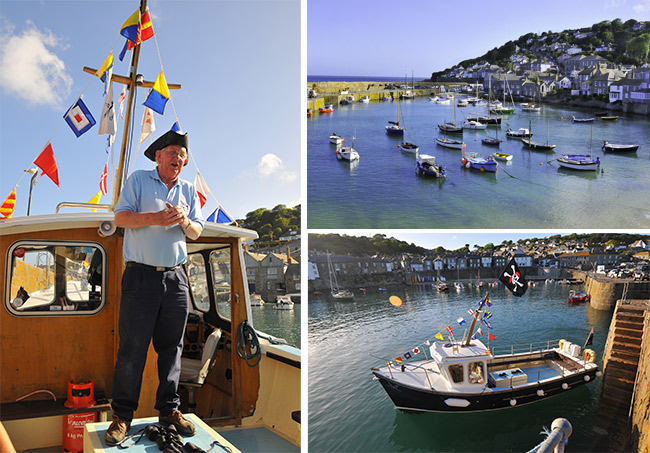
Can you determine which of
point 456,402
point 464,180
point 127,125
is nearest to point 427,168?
point 464,180

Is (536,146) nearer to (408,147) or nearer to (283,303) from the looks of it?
(408,147)

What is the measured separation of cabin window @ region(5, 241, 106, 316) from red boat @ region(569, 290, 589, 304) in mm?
5079

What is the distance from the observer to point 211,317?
2902mm

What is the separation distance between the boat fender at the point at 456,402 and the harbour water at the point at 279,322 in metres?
13.3

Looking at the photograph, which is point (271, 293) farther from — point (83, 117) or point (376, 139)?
point (83, 117)

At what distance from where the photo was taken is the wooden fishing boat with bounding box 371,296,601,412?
15.3ft

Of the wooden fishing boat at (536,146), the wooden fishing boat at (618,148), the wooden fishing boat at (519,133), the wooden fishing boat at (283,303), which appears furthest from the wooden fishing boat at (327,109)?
the wooden fishing boat at (283,303)

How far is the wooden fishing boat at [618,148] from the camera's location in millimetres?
8086

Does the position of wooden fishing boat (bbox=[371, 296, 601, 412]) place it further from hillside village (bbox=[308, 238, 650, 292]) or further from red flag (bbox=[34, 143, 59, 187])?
red flag (bbox=[34, 143, 59, 187])

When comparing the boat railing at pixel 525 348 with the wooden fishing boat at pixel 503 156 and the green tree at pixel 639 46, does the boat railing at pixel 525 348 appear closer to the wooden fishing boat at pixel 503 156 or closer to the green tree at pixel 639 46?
the wooden fishing boat at pixel 503 156

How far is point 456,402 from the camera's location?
4.70 m

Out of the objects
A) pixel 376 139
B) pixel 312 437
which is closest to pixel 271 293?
pixel 376 139

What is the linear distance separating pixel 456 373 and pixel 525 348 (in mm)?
1126

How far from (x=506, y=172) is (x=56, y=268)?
281 inches
